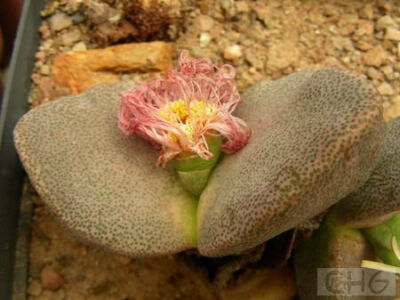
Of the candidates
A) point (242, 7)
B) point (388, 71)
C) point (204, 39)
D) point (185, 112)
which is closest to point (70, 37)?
point (204, 39)

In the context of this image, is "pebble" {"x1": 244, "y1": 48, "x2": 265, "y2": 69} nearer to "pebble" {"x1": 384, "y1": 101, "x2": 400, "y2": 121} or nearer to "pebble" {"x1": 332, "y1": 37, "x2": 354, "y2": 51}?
"pebble" {"x1": 332, "y1": 37, "x2": 354, "y2": 51}

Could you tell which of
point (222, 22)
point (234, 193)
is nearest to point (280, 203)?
point (234, 193)

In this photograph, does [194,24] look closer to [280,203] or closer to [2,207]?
[2,207]

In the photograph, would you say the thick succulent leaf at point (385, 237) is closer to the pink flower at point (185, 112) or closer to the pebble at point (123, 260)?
the pink flower at point (185, 112)

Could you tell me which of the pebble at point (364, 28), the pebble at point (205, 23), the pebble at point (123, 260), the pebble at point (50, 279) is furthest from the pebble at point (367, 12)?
the pebble at point (50, 279)

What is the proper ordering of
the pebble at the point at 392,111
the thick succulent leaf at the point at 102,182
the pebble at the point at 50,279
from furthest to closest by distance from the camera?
the pebble at the point at 392,111 → the pebble at the point at 50,279 → the thick succulent leaf at the point at 102,182

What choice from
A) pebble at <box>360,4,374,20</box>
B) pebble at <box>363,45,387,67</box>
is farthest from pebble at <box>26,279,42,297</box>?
pebble at <box>360,4,374,20</box>
